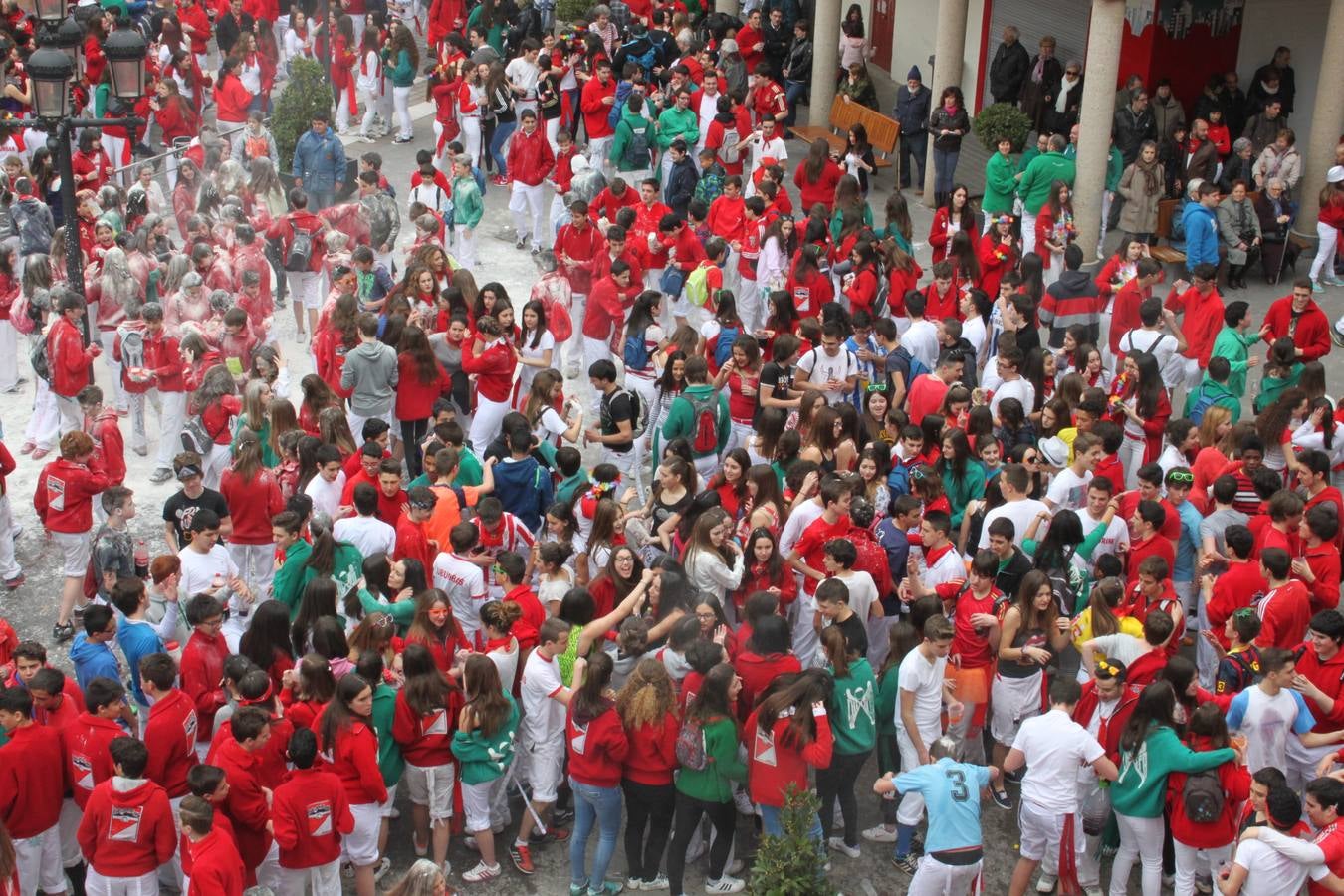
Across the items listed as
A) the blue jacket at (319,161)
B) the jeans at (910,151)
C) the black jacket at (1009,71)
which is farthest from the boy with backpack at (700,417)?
the black jacket at (1009,71)

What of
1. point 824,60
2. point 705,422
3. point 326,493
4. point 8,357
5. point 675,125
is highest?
point 824,60

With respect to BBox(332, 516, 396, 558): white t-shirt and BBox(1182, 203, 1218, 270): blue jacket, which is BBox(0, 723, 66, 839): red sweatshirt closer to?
BBox(332, 516, 396, 558): white t-shirt

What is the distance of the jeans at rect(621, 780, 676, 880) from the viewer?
28.1ft

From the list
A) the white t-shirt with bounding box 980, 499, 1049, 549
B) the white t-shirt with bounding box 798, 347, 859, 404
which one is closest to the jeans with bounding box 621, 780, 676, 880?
the white t-shirt with bounding box 980, 499, 1049, 549

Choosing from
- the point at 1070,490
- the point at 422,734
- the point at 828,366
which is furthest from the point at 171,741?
the point at 828,366

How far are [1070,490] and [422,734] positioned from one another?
14.8 ft

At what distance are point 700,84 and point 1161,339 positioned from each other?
865cm

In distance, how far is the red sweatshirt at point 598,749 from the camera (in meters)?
8.36

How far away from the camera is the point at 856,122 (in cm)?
1955

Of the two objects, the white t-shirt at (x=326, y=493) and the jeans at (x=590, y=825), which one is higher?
the white t-shirt at (x=326, y=493)

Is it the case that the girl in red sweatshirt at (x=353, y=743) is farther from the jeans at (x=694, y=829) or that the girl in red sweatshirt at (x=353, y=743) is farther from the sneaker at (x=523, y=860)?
the jeans at (x=694, y=829)

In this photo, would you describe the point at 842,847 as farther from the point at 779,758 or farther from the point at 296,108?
the point at 296,108

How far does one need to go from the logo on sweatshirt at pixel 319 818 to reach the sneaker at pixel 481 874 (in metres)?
1.26

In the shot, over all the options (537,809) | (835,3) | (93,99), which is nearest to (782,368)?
(537,809)
